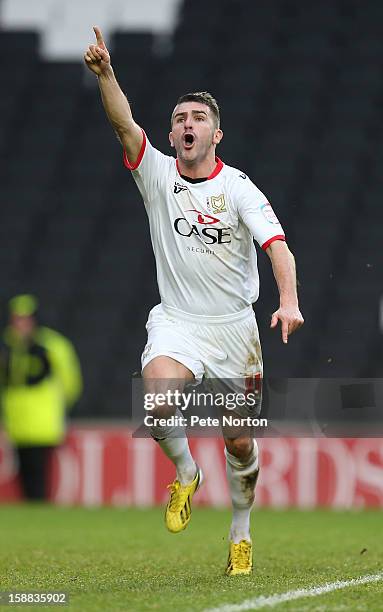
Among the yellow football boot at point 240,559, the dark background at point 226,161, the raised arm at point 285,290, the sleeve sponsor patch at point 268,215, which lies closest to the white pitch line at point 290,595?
the yellow football boot at point 240,559

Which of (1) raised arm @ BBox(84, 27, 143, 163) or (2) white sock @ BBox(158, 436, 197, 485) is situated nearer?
(1) raised arm @ BBox(84, 27, 143, 163)

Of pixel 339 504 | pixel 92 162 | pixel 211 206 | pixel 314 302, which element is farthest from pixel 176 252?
pixel 92 162

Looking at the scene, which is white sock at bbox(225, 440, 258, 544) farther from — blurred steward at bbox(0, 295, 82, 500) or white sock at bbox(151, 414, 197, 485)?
blurred steward at bbox(0, 295, 82, 500)

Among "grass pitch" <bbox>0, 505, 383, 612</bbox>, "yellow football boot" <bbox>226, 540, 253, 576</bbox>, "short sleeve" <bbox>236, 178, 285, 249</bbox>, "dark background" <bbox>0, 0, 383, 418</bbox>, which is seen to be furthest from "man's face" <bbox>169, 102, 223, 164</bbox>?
"dark background" <bbox>0, 0, 383, 418</bbox>

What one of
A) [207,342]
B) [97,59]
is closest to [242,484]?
[207,342]

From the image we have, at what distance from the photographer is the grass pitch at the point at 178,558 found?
5.35m

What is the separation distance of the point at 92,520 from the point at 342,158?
726cm

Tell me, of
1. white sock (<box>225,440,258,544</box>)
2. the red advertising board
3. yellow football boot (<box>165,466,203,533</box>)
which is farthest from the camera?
the red advertising board

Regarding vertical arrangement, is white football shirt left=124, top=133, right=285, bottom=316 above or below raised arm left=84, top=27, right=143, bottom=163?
below

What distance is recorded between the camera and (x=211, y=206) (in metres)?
6.32

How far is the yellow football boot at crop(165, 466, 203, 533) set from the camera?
6.28 m

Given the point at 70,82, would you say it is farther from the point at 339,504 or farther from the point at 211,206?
the point at 211,206

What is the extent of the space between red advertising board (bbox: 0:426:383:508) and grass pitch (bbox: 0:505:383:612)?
2.28 ft

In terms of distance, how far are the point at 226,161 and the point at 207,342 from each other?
959 centimetres
